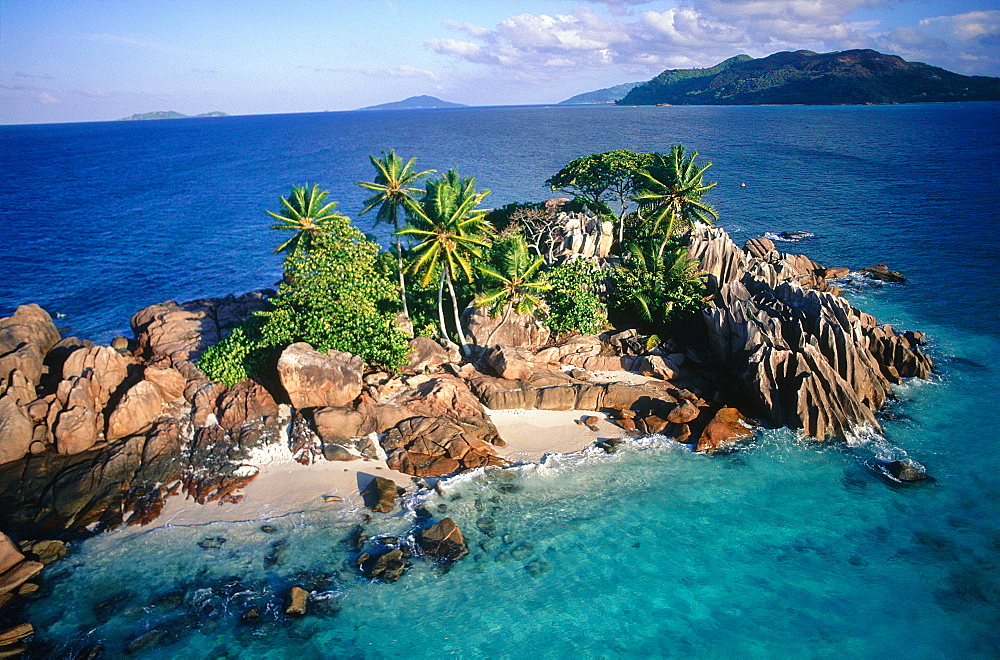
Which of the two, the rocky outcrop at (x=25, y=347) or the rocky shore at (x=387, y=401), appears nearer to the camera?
the rocky shore at (x=387, y=401)

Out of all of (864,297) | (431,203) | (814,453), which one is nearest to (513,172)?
(864,297)

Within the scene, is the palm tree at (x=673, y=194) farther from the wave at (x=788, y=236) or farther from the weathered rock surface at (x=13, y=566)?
the weathered rock surface at (x=13, y=566)

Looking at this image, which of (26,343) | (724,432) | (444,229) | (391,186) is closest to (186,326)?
(26,343)

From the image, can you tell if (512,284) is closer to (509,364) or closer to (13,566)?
(509,364)

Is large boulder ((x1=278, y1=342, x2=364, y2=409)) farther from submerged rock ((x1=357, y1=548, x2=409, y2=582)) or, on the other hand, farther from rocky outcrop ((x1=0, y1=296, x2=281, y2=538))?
submerged rock ((x1=357, y1=548, x2=409, y2=582))

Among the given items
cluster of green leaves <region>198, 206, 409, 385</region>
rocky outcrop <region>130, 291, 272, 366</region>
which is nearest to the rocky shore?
rocky outcrop <region>130, 291, 272, 366</region>

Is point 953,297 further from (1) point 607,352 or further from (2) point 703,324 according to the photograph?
(1) point 607,352

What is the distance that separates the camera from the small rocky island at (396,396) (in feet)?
77.2

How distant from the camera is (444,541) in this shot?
830 inches

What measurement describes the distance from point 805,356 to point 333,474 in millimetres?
24105

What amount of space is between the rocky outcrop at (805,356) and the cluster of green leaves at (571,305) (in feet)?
22.0

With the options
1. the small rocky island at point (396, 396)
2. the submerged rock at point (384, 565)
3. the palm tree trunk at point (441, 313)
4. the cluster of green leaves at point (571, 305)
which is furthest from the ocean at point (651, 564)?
the palm tree trunk at point (441, 313)

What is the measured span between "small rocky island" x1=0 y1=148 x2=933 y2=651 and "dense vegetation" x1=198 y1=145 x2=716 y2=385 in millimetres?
598

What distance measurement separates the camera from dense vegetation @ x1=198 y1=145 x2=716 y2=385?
29.7 m
